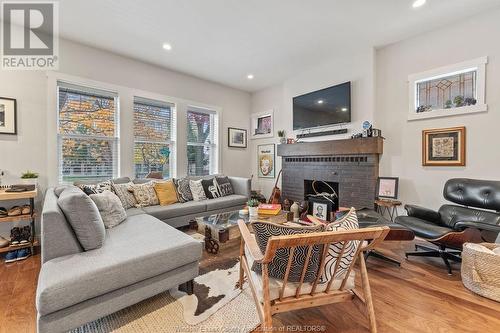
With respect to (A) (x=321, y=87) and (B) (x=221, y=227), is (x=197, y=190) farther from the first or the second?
(A) (x=321, y=87)

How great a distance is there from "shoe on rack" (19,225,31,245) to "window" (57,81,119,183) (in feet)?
2.52

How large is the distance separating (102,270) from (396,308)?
2.07 meters

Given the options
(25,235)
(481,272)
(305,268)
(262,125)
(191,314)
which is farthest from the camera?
(262,125)

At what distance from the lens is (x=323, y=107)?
4066 millimetres

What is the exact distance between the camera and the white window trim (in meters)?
2.74

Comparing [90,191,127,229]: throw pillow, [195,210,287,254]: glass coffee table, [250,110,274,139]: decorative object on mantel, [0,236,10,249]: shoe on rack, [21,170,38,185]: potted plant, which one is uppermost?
[250,110,274,139]: decorative object on mantel

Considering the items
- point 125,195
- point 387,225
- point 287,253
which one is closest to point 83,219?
Answer: point 287,253

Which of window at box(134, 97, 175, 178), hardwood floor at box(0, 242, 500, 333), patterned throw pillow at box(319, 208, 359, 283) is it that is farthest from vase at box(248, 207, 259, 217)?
window at box(134, 97, 175, 178)

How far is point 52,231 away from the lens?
1509mm

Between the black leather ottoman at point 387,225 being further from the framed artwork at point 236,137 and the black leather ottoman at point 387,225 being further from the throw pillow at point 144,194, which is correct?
the framed artwork at point 236,137

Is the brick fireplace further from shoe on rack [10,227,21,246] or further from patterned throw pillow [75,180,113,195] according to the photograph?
shoe on rack [10,227,21,246]

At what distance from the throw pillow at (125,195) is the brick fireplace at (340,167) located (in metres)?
2.83

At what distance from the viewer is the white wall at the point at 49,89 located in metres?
2.89

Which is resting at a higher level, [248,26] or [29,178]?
[248,26]
